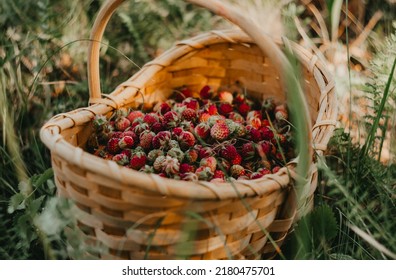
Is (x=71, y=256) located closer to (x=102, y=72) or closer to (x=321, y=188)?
(x=321, y=188)

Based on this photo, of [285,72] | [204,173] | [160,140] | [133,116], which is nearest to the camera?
[285,72]

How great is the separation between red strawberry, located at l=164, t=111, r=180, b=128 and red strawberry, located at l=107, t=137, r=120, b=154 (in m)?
0.14

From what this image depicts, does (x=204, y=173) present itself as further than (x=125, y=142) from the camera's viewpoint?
No

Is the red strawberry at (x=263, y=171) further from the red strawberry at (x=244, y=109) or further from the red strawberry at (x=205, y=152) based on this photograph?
the red strawberry at (x=244, y=109)

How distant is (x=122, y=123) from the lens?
3.93 feet

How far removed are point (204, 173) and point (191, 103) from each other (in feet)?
1.17

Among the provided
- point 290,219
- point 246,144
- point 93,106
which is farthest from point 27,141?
point 290,219

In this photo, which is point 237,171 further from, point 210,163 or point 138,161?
point 138,161

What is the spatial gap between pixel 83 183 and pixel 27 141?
631 mm

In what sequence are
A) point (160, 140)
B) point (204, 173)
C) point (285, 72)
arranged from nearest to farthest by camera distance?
point (285, 72)
point (204, 173)
point (160, 140)

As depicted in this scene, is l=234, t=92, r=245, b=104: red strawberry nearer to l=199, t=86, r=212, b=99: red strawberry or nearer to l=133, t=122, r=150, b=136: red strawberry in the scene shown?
l=199, t=86, r=212, b=99: red strawberry

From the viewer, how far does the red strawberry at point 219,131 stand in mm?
1156

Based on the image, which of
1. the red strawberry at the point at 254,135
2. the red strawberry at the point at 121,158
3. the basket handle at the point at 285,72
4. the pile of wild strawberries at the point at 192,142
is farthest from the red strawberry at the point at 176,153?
the basket handle at the point at 285,72

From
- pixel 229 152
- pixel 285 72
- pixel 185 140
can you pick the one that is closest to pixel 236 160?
pixel 229 152
